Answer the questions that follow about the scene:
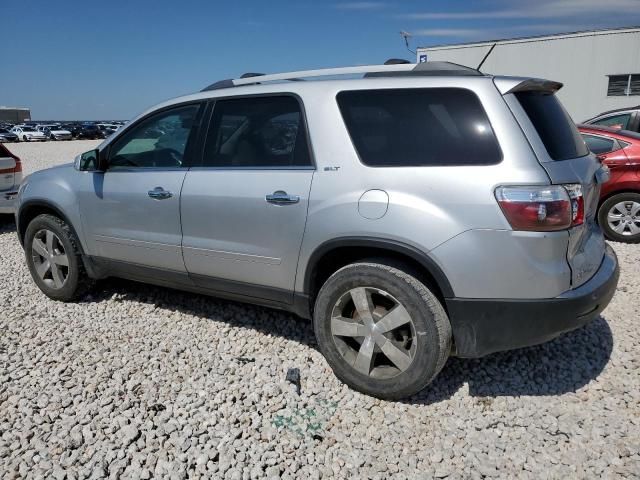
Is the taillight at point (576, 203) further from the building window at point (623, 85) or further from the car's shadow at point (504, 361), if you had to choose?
the building window at point (623, 85)

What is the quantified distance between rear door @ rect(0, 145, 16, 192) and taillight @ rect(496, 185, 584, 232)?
7.47 m

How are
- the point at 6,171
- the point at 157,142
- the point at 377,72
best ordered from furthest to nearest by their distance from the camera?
the point at 6,171
the point at 157,142
the point at 377,72

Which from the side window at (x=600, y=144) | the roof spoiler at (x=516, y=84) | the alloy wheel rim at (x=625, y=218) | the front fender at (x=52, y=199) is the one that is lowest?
the alloy wheel rim at (x=625, y=218)

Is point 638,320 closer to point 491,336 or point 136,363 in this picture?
point 491,336

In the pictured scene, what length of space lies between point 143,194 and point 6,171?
5.07 m

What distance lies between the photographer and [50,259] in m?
4.57

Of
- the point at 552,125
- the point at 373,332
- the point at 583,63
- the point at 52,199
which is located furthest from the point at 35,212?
the point at 583,63

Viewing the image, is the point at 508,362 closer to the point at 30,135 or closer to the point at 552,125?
the point at 552,125

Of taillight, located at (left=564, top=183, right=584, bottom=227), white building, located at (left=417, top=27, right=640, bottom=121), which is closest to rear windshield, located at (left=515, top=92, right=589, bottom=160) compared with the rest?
taillight, located at (left=564, top=183, right=584, bottom=227)

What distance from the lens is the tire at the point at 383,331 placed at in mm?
2779

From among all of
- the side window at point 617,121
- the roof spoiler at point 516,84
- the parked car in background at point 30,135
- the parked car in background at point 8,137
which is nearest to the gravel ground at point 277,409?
the roof spoiler at point 516,84

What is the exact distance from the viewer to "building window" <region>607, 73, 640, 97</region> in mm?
18406

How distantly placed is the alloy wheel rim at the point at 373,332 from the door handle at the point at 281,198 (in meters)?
0.64

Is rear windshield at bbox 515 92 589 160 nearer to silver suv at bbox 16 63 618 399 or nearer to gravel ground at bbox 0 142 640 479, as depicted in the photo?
silver suv at bbox 16 63 618 399
